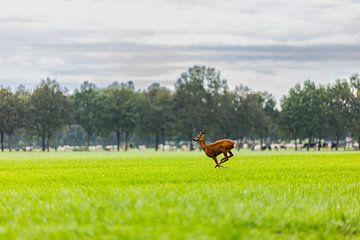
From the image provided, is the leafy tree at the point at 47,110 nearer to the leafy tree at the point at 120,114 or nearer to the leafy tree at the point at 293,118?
the leafy tree at the point at 120,114

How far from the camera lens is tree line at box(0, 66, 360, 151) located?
140250 mm

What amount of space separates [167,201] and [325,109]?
135m

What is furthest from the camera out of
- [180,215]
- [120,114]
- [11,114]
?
[120,114]

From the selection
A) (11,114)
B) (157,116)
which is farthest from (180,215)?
(157,116)

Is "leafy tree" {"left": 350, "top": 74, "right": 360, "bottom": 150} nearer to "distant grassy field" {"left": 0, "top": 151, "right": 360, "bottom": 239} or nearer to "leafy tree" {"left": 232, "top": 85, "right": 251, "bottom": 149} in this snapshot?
"leafy tree" {"left": 232, "top": 85, "right": 251, "bottom": 149}

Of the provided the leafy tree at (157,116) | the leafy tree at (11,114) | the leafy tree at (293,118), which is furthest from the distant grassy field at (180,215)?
the leafy tree at (157,116)

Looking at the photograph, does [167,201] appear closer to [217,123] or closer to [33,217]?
[33,217]

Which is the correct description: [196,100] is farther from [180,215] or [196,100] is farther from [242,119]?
[180,215]

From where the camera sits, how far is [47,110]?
14000 cm

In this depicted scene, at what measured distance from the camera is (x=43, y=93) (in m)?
142

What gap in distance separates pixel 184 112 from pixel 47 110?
2546 cm

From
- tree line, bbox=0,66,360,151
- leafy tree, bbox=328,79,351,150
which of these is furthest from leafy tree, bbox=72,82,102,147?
leafy tree, bbox=328,79,351,150

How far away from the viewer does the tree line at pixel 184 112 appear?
140250 millimetres

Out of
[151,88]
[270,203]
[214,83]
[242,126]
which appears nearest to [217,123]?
[242,126]
